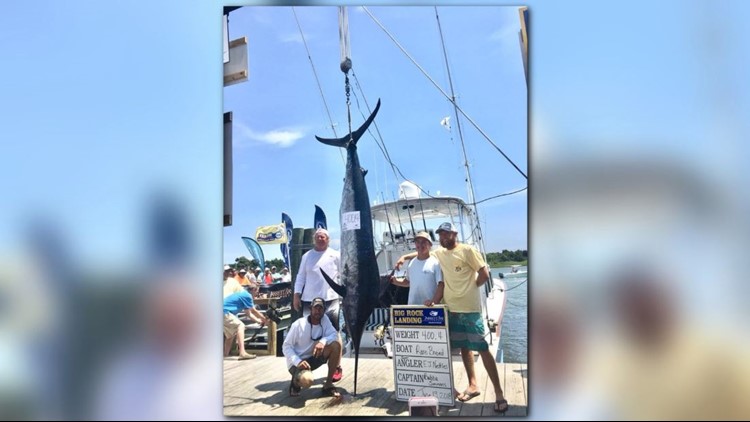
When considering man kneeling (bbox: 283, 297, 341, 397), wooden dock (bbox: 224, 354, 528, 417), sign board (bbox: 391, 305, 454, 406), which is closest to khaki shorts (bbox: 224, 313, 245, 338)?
wooden dock (bbox: 224, 354, 528, 417)

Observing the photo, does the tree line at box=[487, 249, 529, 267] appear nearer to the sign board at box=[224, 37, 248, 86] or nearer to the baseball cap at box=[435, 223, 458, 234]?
the baseball cap at box=[435, 223, 458, 234]

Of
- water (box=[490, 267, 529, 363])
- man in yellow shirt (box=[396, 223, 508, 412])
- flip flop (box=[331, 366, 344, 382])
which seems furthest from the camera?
flip flop (box=[331, 366, 344, 382])

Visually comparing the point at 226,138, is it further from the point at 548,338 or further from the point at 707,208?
the point at 707,208

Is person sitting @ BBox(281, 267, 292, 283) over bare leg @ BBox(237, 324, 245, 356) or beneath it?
over

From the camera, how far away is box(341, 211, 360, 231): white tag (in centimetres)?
213

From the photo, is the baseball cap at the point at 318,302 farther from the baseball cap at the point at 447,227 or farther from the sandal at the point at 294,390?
the baseball cap at the point at 447,227

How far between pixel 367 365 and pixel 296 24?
5.74 ft

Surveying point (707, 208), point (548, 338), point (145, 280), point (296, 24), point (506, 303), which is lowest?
point (548, 338)

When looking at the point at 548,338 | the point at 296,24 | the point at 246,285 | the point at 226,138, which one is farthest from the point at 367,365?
the point at 296,24

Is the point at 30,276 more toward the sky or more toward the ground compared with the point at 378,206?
more toward the ground

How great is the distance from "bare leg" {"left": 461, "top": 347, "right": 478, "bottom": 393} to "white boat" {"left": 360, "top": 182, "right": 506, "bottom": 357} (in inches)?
4.9

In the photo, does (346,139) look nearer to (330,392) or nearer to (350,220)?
(350,220)

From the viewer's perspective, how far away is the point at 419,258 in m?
2.12

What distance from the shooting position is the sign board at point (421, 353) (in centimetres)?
206
